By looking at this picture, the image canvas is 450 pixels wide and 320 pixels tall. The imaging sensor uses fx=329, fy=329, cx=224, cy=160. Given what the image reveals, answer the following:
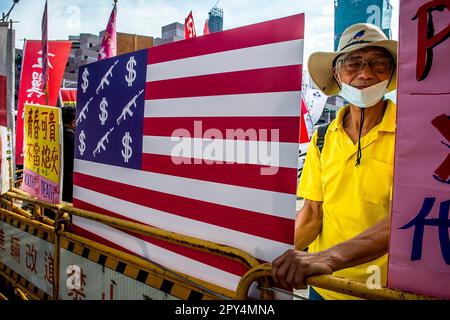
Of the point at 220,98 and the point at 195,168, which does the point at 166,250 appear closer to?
the point at 195,168

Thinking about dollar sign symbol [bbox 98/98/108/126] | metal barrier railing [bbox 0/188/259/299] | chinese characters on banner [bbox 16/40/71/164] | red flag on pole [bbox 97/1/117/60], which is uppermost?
red flag on pole [bbox 97/1/117/60]

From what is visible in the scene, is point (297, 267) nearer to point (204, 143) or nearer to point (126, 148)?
point (204, 143)

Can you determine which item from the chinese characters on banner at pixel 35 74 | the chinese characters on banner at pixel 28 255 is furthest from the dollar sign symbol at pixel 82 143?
the chinese characters on banner at pixel 35 74

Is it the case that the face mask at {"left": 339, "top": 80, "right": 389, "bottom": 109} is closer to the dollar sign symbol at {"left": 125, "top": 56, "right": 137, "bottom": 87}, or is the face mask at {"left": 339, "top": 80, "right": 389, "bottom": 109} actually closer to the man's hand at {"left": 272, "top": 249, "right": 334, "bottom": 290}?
the man's hand at {"left": 272, "top": 249, "right": 334, "bottom": 290}

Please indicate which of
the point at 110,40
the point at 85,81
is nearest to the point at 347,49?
the point at 85,81

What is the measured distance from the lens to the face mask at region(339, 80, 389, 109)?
5.75 ft

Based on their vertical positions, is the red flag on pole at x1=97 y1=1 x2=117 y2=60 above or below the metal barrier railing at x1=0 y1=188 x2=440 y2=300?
above

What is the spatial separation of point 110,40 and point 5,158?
3.00 metres

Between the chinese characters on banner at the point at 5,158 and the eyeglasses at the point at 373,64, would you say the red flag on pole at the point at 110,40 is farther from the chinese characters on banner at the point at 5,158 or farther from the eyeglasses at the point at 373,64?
the eyeglasses at the point at 373,64

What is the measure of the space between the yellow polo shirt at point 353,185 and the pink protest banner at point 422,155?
603mm

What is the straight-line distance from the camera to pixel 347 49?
1.83m

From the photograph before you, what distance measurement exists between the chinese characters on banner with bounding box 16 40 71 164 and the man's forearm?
4.87 m

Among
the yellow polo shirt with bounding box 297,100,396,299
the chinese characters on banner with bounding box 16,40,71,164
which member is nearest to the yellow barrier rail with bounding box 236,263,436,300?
the yellow polo shirt with bounding box 297,100,396,299

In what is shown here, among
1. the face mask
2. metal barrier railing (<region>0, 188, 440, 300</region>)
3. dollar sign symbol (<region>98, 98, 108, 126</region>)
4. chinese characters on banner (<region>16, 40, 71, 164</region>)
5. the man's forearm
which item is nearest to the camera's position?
metal barrier railing (<region>0, 188, 440, 300</region>)
